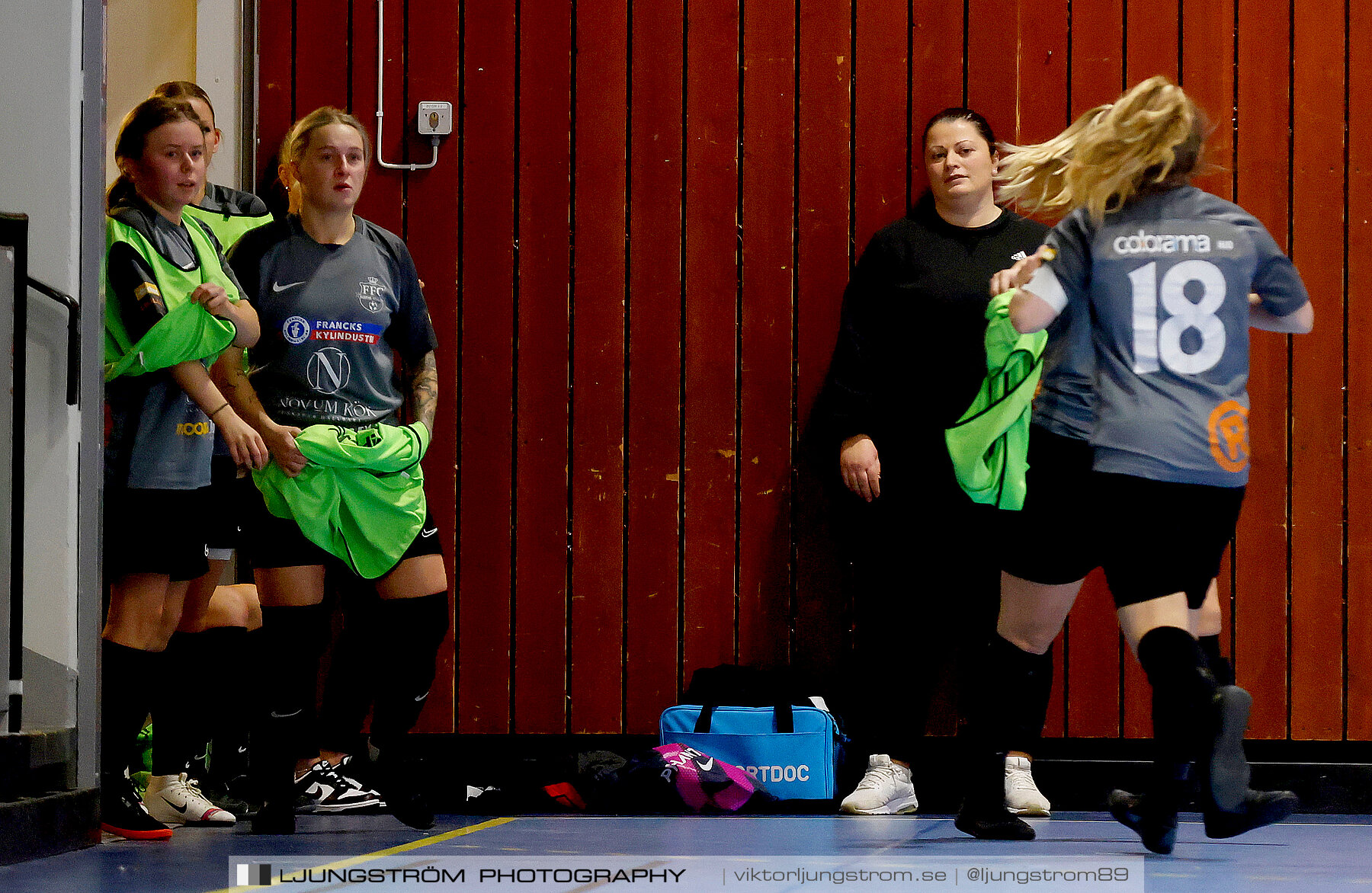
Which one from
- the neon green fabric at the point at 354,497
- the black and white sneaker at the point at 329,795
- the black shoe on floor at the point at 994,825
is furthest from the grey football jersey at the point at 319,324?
the black shoe on floor at the point at 994,825

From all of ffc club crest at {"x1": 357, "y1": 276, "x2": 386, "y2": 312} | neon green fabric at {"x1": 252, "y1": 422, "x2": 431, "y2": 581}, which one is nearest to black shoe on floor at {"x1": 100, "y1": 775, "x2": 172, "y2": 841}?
neon green fabric at {"x1": 252, "y1": 422, "x2": 431, "y2": 581}

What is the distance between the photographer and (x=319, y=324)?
11.0 ft

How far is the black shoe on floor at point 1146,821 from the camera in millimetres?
2656

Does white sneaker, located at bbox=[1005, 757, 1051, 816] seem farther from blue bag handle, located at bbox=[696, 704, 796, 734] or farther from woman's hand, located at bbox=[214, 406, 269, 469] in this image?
woman's hand, located at bbox=[214, 406, 269, 469]

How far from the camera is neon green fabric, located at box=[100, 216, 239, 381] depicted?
305 centimetres

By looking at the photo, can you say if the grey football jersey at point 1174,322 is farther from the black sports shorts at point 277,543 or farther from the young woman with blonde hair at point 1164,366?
the black sports shorts at point 277,543

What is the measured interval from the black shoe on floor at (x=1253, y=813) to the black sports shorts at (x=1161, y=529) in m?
0.39

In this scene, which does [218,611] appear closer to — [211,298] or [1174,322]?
[211,298]

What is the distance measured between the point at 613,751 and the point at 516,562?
0.66 metres

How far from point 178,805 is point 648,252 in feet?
6.90

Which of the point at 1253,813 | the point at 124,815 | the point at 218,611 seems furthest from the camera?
the point at 218,611

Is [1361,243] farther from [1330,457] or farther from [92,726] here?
[92,726]

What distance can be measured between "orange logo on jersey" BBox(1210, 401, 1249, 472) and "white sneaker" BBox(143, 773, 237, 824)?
7.79ft

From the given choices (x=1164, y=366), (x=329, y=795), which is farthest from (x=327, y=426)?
(x=1164, y=366)
